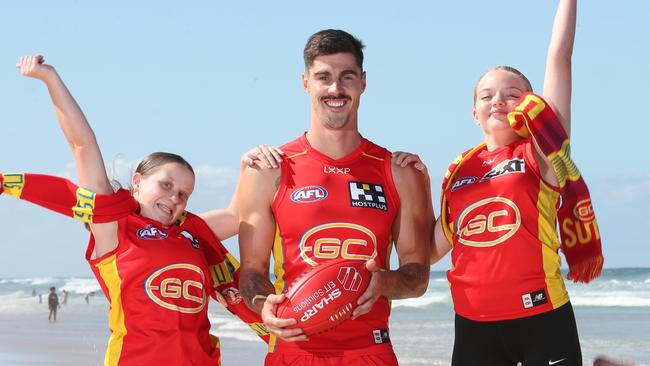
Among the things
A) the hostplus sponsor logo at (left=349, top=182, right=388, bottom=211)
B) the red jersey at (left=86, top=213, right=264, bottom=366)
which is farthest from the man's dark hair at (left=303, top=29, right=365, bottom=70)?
the red jersey at (left=86, top=213, right=264, bottom=366)

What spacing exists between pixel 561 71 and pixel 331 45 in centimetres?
122

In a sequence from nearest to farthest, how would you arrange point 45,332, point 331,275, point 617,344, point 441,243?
point 331,275, point 441,243, point 617,344, point 45,332

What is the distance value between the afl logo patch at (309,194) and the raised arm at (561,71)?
129cm

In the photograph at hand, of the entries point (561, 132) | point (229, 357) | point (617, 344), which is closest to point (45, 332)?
point (229, 357)

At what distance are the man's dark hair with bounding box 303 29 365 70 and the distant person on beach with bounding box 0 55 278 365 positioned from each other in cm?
94

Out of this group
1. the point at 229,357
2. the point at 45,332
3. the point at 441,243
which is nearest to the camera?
the point at 441,243

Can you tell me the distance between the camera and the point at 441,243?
5.11 metres

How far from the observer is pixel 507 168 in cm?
474

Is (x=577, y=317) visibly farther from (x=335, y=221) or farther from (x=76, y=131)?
(x=76, y=131)

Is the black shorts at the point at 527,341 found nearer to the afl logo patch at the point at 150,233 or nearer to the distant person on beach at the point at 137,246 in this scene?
the distant person on beach at the point at 137,246

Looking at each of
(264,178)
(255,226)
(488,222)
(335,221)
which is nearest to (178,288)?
(255,226)

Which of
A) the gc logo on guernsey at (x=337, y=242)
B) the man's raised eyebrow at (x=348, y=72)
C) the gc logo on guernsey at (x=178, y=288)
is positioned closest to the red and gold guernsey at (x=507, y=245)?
the gc logo on guernsey at (x=337, y=242)

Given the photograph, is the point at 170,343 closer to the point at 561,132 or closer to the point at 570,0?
the point at 561,132

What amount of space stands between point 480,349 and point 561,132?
46.6 inches
